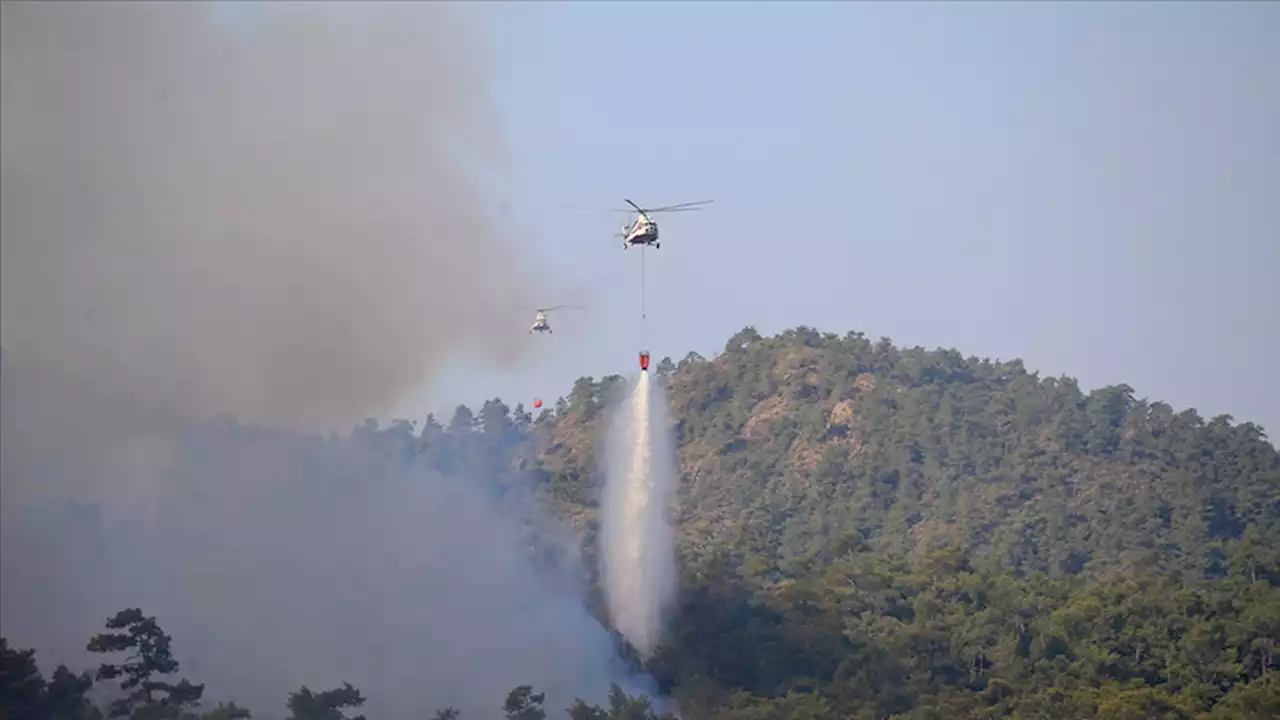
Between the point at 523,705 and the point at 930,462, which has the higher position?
the point at 930,462

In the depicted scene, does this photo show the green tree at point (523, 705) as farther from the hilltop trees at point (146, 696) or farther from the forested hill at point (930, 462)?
the forested hill at point (930, 462)

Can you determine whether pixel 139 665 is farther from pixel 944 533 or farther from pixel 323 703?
pixel 944 533

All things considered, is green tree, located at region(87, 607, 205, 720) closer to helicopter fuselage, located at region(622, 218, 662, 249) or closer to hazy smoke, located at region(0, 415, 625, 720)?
hazy smoke, located at region(0, 415, 625, 720)

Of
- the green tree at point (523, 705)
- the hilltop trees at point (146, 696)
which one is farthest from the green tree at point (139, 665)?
the green tree at point (523, 705)

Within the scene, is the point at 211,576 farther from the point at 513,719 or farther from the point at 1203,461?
the point at 1203,461

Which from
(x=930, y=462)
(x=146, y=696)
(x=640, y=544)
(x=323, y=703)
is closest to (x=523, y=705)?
(x=323, y=703)

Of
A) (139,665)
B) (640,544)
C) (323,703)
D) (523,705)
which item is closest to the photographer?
(323,703)
